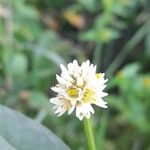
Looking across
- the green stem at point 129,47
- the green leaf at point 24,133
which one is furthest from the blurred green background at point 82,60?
the green leaf at point 24,133

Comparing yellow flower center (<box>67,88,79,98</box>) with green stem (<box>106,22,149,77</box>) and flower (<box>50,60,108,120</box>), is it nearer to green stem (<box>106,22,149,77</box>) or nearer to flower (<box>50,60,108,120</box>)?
flower (<box>50,60,108,120</box>)

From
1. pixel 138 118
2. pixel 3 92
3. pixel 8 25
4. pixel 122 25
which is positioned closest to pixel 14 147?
pixel 3 92

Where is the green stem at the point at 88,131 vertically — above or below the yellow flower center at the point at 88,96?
below

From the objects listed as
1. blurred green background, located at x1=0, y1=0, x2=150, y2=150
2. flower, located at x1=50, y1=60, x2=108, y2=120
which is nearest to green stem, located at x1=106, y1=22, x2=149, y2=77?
blurred green background, located at x1=0, y1=0, x2=150, y2=150

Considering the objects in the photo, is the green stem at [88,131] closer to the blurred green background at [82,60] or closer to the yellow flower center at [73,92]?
the yellow flower center at [73,92]

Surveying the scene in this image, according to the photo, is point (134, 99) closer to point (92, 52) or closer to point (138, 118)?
point (138, 118)

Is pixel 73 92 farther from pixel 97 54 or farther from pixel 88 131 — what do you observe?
pixel 97 54

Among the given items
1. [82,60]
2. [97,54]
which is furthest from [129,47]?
[82,60]
